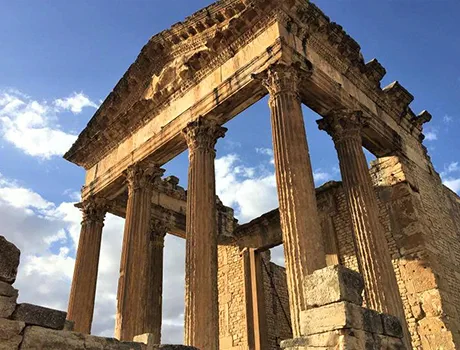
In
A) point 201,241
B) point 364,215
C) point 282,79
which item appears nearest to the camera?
point 282,79

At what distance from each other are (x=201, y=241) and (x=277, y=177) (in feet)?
8.78

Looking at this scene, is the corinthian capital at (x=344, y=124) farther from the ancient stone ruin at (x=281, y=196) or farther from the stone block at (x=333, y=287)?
the stone block at (x=333, y=287)

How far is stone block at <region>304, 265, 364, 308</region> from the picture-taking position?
5629mm

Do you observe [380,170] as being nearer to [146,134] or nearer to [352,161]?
[352,161]

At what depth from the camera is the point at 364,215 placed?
1040 cm

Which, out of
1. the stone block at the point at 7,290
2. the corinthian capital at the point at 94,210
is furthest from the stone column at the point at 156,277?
the stone block at the point at 7,290

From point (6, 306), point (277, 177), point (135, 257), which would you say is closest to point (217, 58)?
point (277, 177)

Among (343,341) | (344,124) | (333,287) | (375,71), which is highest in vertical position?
(375,71)

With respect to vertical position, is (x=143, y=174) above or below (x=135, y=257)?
above

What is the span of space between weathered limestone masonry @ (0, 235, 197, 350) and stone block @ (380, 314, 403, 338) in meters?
3.83

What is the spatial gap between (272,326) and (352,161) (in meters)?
8.47

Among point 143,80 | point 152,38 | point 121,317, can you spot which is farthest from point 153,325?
point 152,38

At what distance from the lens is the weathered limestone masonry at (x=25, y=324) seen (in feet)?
14.7

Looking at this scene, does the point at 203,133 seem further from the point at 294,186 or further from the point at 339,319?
the point at 339,319
